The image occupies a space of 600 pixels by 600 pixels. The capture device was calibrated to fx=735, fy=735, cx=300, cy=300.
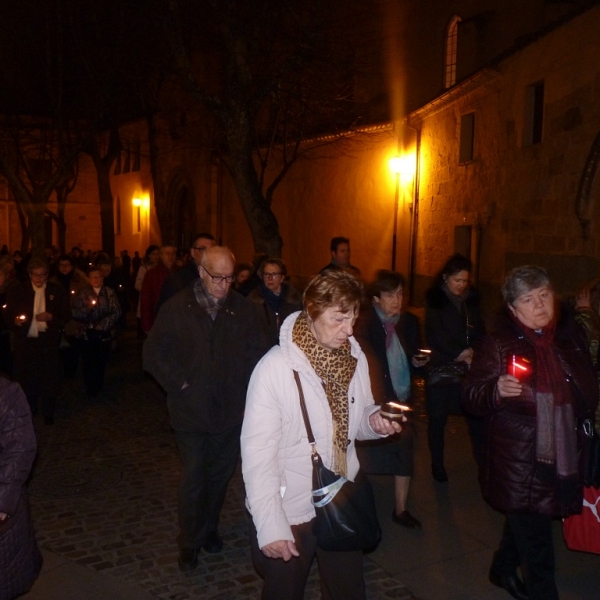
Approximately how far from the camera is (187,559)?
4.65m

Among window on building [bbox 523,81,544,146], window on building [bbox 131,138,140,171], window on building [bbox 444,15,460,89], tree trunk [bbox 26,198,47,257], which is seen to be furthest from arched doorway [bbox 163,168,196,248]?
window on building [bbox 523,81,544,146]

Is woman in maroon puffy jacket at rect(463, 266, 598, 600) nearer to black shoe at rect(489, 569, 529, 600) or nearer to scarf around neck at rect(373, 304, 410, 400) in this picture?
black shoe at rect(489, 569, 529, 600)

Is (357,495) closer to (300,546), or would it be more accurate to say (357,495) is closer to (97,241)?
(300,546)

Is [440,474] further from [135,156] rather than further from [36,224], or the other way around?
[135,156]

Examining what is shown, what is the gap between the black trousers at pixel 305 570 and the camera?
10.1 ft

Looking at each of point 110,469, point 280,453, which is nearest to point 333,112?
point 110,469

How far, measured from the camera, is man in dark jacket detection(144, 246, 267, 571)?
463 cm

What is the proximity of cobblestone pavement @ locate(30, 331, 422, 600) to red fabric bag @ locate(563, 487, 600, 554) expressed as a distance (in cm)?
100

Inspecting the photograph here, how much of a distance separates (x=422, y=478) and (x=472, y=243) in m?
11.0

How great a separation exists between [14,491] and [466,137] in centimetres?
1577

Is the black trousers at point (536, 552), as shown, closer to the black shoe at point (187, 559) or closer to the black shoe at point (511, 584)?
the black shoe at point (511, 584)

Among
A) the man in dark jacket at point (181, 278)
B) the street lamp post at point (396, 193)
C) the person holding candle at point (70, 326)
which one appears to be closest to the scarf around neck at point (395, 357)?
the man in dark jacket at point (181, 278)

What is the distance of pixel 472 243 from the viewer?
1662 cm

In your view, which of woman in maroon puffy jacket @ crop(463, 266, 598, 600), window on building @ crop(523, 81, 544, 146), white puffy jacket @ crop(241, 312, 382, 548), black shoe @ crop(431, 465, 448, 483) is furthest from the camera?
window on building @ crop(523, 81, 544, 146)
